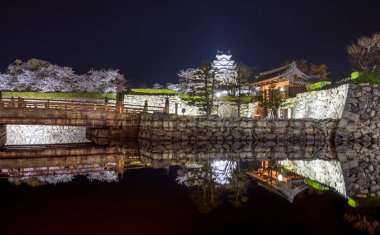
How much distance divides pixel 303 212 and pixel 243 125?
13.6 m

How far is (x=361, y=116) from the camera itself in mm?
19062

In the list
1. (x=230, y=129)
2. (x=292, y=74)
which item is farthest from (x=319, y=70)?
(x=230, y=129)

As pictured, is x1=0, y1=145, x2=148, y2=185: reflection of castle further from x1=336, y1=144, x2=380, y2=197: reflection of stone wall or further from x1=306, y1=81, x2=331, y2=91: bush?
x1=306, y1=81, x2=331, y2=91: bush

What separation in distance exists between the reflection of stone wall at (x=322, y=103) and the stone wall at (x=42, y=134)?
623 inches

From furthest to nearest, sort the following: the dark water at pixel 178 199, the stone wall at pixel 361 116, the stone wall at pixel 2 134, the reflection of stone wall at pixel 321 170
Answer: the stone wall at pixel 2 134
the stone wall at pixel 361 116
the reflection of stone wall at pixel 321 170
the dark water at pixel 178 199

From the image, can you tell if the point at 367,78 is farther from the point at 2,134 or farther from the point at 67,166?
the point at 2,134

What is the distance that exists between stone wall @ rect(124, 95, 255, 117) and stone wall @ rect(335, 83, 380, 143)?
44.3 ft

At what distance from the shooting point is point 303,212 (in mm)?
5535

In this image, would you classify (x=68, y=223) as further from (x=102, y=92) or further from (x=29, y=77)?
(x=29, y=77)

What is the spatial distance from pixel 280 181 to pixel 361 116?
524 inches

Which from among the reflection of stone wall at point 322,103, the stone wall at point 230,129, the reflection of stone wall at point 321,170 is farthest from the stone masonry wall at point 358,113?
the reflection of stone wall at point 321,170

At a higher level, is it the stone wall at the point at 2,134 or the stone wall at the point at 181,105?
the stone wall at the point at 181,105

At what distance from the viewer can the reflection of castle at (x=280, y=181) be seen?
6.87m

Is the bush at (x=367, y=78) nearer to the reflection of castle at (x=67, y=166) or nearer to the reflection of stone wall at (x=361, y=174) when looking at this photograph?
the reflection of stone wall at (x=361, y=174)
